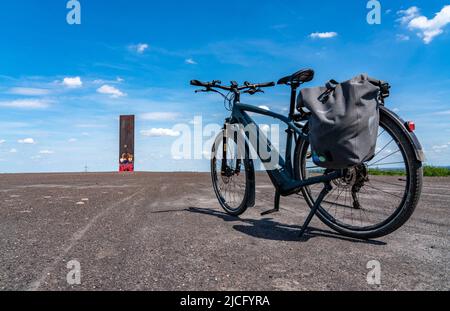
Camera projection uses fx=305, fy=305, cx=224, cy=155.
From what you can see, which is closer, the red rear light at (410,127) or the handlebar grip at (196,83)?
the red rear light at (410,127)

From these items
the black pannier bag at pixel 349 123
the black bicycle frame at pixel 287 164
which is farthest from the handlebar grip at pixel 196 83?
the black pannier bag at pixel 349 123

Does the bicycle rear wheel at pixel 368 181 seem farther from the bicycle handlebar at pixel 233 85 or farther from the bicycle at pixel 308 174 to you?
the bicycle handlebar at pixel 233 85

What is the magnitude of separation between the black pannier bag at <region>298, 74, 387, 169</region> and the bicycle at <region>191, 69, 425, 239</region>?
31cm

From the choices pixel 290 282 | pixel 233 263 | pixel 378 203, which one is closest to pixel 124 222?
pixel 233 263

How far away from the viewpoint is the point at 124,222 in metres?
3.65

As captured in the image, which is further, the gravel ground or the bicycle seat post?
the bicycle seat post

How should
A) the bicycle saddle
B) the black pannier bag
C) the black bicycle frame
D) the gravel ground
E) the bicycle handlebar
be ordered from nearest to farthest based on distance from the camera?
1. the gravel ground
2. the black pannier bag
3. the black bicycle frame
4. the bicycle saddle
5. the bicycle handlebar

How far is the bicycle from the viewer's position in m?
2.64

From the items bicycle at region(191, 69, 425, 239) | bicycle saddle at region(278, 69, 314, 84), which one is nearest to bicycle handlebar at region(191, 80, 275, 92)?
bicycle at region(191, 69, 425, 239)

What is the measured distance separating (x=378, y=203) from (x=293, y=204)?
1.33m

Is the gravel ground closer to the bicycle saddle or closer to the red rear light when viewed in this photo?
the red rear light

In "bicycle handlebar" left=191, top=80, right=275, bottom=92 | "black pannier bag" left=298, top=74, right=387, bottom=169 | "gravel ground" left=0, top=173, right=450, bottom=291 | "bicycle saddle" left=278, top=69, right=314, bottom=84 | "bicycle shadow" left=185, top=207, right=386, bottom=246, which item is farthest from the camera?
"bicycle handlebar" left=191, top=80, right=275, bottom=92

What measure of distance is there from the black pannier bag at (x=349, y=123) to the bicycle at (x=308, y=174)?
0.31 m

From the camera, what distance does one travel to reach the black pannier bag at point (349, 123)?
2479mm
